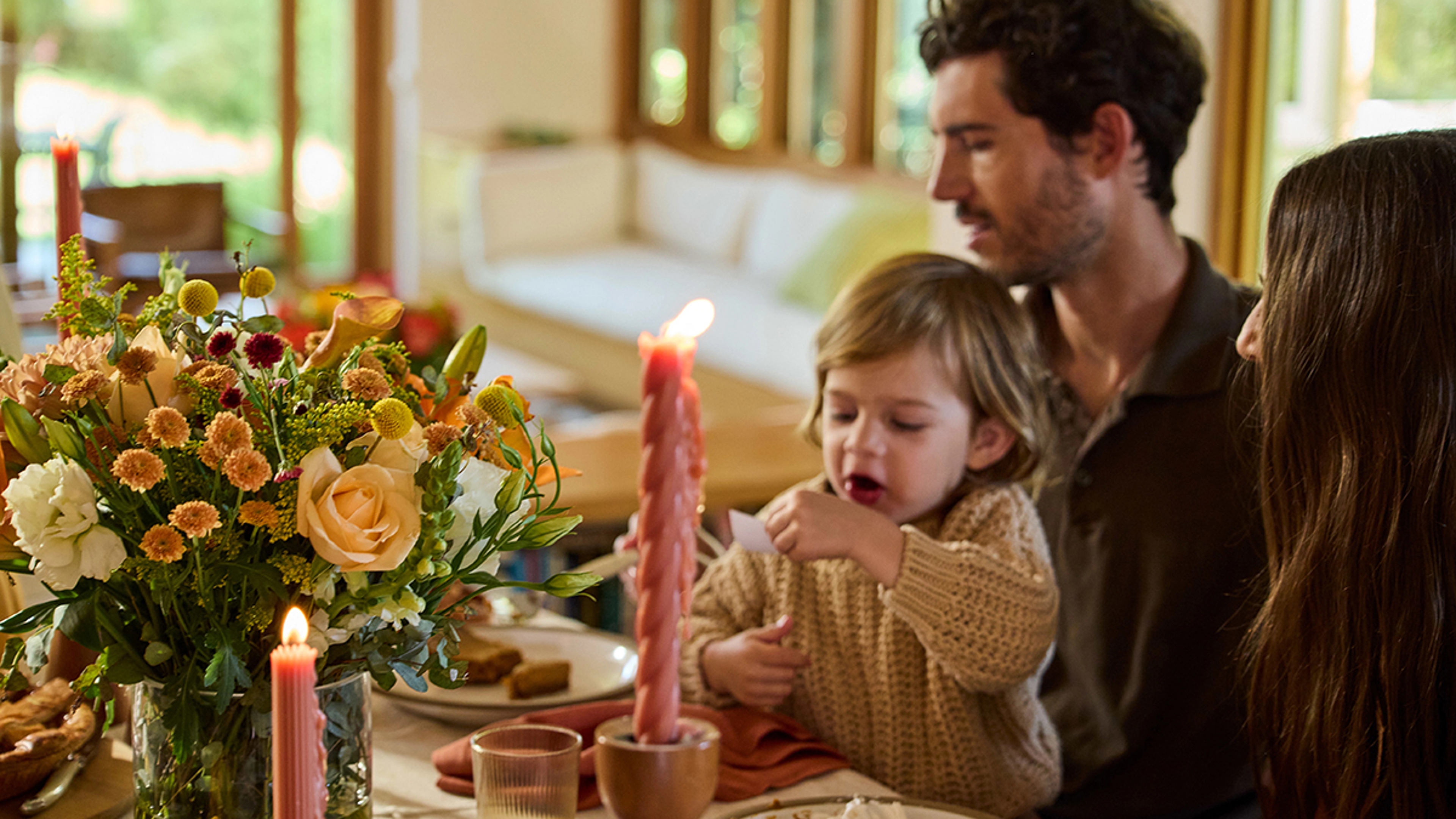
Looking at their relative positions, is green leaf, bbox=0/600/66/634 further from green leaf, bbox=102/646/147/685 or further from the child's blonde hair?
the child's blonde hair

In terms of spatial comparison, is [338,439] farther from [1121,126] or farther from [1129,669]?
[1121,126]

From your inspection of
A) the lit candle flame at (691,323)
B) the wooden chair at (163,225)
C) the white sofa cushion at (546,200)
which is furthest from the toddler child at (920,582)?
the white sofa cushion at (546,200)

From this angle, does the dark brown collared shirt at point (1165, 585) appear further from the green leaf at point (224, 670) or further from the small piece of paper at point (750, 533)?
the green leaf at point (224, 670)

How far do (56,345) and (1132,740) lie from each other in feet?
3.77

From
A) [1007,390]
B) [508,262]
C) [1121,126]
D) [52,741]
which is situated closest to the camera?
[52,741]

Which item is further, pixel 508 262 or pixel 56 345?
pixel 508 262

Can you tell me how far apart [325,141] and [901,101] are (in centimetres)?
306

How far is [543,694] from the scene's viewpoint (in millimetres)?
1335

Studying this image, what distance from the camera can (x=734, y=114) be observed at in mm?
7477

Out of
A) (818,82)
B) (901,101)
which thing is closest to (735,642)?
(901,101)

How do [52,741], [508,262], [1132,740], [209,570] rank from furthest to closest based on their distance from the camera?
[508,262] → [1132,740] → [52,741] → [209,570]

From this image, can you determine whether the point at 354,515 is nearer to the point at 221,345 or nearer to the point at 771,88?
the point at 221,345

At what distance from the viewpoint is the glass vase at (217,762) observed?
89 cm

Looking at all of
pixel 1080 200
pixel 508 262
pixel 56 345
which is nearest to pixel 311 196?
pixel 508 262
